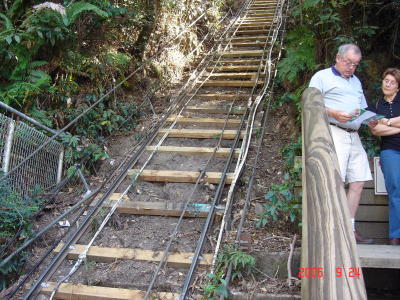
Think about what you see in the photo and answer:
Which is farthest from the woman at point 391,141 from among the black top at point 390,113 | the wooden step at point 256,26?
the wooden step at point 256,26

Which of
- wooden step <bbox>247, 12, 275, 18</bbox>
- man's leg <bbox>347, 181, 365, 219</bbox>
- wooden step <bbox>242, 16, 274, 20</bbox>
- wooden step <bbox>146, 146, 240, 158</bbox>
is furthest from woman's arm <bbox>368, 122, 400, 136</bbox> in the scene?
wooden step <bbox>247, 12, 275, 18</bbox>

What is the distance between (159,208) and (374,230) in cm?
223

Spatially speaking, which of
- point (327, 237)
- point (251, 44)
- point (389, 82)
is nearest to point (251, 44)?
point (251, 44)

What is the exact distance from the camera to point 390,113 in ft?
11.0

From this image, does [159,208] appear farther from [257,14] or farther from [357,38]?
[257,14]

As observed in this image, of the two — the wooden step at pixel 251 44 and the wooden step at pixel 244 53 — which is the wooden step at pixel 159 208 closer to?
the wooden step at pixel 244 53

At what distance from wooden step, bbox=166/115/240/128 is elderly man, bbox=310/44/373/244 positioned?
2435 mm

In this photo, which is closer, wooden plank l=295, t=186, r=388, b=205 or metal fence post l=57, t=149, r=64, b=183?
wooden plank l=295, t=186, r=388, b=205

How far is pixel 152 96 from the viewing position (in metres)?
7.19

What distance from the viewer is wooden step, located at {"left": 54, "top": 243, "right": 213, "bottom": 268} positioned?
345 cm

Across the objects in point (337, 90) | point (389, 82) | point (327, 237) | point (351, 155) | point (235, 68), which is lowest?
point (327, 237)

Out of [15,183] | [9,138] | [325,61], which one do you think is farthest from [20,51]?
[325,61]

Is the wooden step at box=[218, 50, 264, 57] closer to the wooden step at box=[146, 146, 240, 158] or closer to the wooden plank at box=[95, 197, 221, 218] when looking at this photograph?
the wooden step at box=[146, 146, 240, 158]

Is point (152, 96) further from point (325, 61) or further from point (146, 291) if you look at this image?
point (146, 291)
